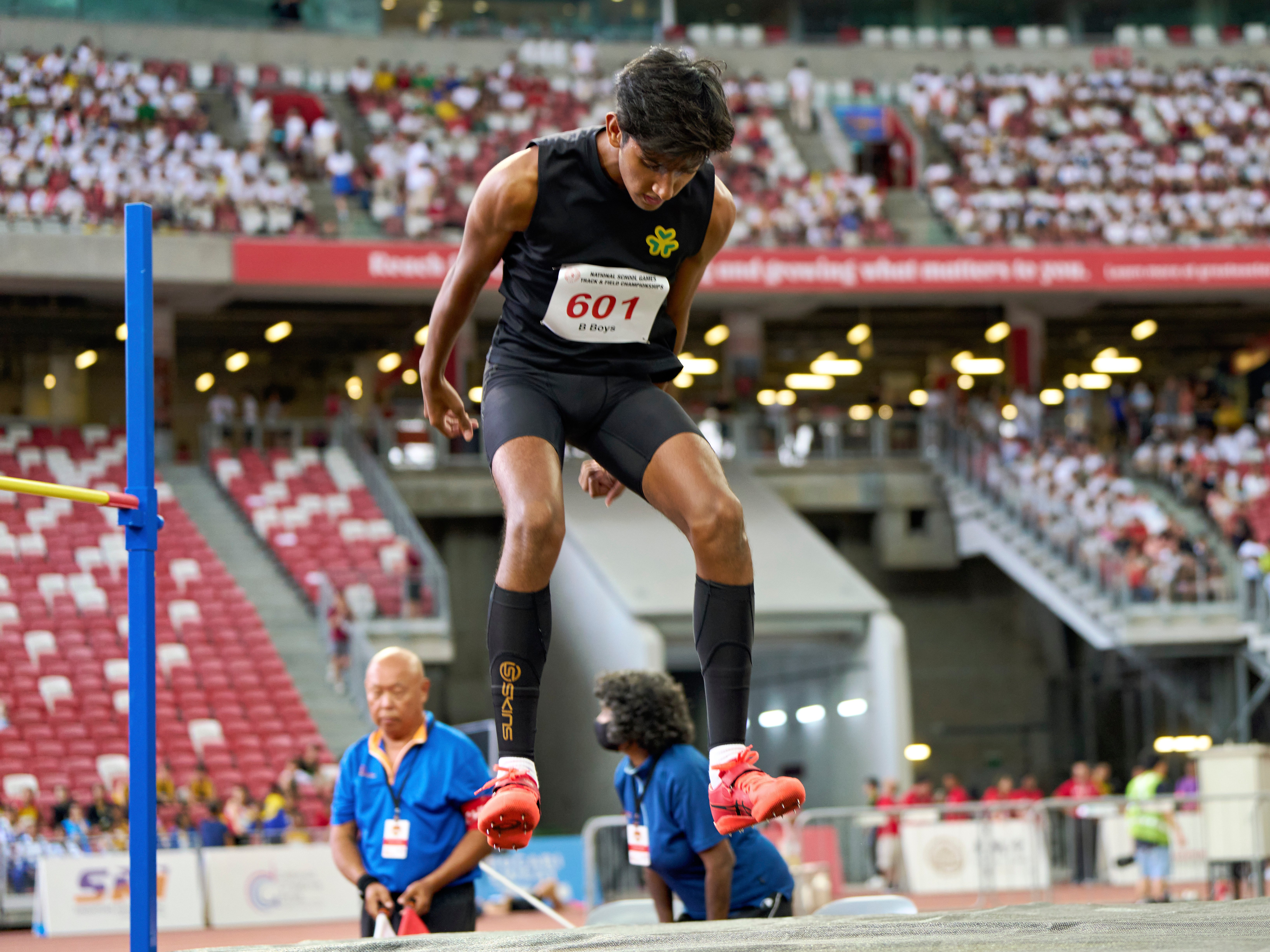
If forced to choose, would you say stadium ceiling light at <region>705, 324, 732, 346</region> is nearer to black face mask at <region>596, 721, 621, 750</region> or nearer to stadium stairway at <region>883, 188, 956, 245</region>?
stadium stairway at <region>883, 188, 956, 245</region>

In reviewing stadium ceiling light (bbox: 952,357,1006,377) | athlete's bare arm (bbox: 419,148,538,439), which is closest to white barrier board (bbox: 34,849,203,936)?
athlete's bare arm (bbox: 419,148,538,439)

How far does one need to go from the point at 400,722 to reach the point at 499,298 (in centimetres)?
1632

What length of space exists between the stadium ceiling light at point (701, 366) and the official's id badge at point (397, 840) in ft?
73.1

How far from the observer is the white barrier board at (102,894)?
12641 mm

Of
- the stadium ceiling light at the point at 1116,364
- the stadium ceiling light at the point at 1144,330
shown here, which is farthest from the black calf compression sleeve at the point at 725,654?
the stadium ceiling light at the point at 1116,364

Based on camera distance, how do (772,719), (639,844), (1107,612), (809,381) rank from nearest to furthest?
(639,844) → (1107,612) → (772,719) → (809,381)

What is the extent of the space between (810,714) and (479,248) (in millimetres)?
16936

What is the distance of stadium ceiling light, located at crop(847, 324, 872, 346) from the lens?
27766 millimetres

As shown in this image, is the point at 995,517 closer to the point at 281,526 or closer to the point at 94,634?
the point at 281,526

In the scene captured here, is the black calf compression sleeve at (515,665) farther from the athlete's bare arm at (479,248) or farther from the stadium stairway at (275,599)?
the stadium stairway at (275,599)

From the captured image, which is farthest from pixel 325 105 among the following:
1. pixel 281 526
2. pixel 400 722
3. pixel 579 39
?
pixel 400 722

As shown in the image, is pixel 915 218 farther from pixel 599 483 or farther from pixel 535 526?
pixel 535 526

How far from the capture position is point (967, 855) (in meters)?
13.5

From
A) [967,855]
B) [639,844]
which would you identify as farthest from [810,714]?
[639,844]
